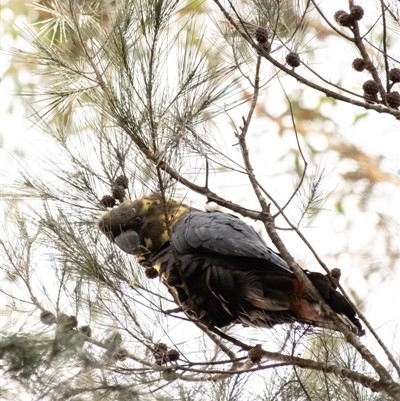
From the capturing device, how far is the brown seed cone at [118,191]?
7.61ft

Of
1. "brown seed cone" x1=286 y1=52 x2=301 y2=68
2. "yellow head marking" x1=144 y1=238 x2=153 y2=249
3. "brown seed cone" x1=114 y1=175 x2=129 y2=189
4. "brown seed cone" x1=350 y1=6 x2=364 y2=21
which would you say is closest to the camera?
"brown seed cone" x1=350 y1=6 x2=364 y2=21

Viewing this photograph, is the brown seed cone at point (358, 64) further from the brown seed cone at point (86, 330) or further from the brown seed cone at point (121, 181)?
the brown seed cone at point (86, 330)

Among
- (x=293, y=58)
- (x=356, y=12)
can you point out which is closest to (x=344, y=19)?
(x=356, y=12)

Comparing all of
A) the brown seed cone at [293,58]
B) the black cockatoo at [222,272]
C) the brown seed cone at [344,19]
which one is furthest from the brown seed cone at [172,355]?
the brown seed cone at [344,19]

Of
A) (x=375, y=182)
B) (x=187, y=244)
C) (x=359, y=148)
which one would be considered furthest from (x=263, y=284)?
(x=359, y=148)

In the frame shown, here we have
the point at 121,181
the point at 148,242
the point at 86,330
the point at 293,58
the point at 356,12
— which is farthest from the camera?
the point at 148,242

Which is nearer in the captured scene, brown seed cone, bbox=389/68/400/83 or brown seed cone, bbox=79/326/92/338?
brown seed cone, bbox=79/326/92/338

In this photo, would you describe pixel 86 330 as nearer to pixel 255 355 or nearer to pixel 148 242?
pixel 255 355

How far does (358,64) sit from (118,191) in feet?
2.58

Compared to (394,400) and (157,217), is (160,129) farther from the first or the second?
(394,400)

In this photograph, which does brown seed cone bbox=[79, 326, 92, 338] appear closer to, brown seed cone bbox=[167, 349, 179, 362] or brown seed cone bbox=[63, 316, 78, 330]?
brown seed cone bbox=[63, 316, 78, 330]

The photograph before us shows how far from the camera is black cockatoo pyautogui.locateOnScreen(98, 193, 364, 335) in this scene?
2.32 meters

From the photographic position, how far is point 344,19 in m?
2.14

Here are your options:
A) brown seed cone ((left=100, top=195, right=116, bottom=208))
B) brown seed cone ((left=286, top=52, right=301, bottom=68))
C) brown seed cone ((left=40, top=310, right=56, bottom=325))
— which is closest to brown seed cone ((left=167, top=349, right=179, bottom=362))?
brown seed cone ((left=40, top=310, right=56, bottom=325))
